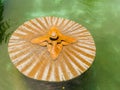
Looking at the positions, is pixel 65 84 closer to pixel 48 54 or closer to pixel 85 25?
pixel 48 54

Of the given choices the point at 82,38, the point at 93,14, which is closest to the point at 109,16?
the point at 93,14

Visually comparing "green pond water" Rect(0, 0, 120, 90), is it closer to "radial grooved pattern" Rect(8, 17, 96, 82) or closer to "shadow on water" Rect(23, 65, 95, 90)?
"shadow on water" Rect(23, 65, 95, 90)

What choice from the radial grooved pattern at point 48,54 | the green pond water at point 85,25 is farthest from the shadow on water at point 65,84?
the radial grooved pattern at point 48,54

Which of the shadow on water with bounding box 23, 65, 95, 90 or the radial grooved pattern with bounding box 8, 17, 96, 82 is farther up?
the radial grooved pattern with bounding box 8, 17, 96, 82

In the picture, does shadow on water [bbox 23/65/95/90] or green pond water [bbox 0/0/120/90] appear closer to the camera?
shadow on water [bbox 23/65/95/90]

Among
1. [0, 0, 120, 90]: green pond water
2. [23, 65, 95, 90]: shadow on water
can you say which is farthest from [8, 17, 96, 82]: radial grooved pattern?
[0, 0, 120, 90]: green pond water

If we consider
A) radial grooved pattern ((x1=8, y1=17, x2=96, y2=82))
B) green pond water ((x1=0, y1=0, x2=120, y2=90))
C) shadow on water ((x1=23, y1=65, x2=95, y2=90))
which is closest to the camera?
radial grooved pattern ((x1=8, y1=17, x2=96, y2=82))

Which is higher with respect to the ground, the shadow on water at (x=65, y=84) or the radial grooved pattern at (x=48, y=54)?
the radial grooved pattern at (x=48, y=54)

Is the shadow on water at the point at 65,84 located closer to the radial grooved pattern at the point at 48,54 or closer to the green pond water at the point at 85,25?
the green pond water at the point at 85,25

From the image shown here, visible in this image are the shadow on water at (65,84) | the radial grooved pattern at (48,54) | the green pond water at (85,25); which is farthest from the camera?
the green pond water at (85,25)
